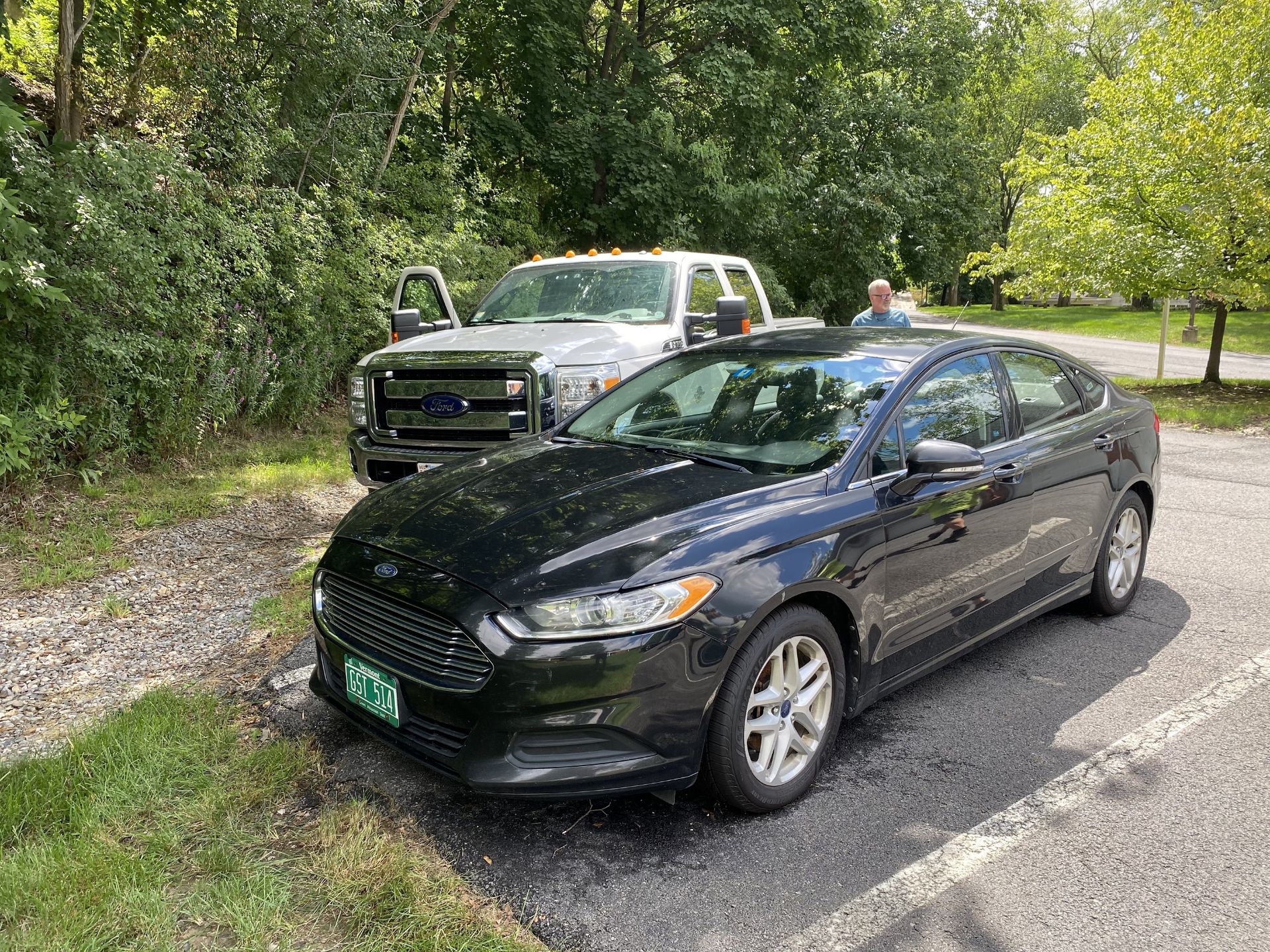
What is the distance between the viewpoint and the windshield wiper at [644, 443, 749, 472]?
3.71m

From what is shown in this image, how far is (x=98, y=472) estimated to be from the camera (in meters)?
7.14

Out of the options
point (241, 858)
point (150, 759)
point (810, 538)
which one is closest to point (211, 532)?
point (150, 759)

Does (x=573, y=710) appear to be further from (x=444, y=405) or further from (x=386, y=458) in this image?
(x=386, y=458)

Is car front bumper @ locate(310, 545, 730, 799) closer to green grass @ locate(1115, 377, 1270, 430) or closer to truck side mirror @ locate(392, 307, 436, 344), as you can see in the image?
truck side mirror @ locate(392, 307, 436, 344)

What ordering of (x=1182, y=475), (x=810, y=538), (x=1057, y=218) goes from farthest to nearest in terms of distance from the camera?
(x=1057, y=218)
(x=1182, y=475)
(x=810, y=538)

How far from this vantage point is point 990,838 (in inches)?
124

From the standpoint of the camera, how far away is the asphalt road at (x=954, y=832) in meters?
2.70

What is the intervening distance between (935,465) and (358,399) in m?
4.48

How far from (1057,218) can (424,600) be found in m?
16.0

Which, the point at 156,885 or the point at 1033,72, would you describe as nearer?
the point at 156,885

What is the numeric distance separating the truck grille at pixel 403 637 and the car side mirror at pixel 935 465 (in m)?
1.79

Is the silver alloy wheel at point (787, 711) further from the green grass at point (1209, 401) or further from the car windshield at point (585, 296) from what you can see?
the green grass at point (1209, 401)

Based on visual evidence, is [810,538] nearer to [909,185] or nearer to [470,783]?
[470,783]

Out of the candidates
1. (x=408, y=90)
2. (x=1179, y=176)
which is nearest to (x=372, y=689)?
(x=408, y=90)
